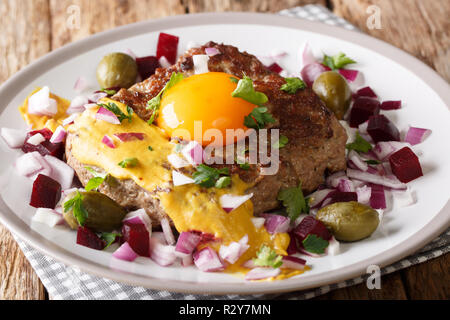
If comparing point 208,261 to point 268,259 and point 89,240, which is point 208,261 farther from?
point 89,240

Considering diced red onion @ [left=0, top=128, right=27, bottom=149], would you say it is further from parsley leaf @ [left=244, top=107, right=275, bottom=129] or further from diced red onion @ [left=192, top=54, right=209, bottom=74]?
parsley leaf @ [left=244, top=107, right=275, bottom=129]

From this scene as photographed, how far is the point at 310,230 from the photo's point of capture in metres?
5.70

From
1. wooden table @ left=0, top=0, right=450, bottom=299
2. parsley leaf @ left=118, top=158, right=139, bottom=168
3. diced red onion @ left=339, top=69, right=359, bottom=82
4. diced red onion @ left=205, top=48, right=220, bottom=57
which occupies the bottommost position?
wooden table @ left=0, top=0, right=450, bottom=299

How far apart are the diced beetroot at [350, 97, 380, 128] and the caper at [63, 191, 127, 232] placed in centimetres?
294

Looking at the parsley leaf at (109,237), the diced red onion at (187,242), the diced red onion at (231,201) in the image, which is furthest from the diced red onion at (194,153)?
the parsley leaf at (109,237)

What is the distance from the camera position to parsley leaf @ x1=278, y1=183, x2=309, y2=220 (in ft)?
19.8

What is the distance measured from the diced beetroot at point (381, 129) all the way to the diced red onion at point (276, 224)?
1681 mm

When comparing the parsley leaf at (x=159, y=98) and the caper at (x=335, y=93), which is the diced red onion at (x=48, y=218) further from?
the caper at (x=335, y=93)

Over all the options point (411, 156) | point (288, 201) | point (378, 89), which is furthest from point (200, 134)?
point (378, 89)

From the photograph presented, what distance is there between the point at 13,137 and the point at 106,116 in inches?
48.0

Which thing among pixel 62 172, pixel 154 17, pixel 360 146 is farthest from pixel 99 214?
pixel 154 17

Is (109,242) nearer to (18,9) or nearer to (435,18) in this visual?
A: (18,9)

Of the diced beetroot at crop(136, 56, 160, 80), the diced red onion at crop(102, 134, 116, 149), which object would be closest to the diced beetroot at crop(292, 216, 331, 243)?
the diced red onion at crop(102, 134, 116, 149)

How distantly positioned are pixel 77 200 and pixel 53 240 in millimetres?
402
